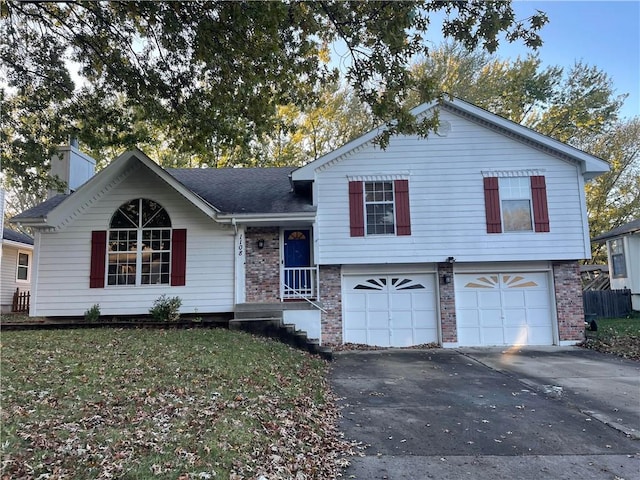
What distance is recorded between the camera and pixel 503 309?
39.6 ft

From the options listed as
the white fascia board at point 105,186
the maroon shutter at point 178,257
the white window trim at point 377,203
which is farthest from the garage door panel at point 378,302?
the maroon shutter at point 178,257

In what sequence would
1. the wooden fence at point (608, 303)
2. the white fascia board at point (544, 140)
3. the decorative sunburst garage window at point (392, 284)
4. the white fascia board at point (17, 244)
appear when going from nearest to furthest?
1. the white fascia board at point (544, 140)
2. the decorative sunburst garage window at point (392, 284)
3. the white fascia board at point (17, 244)
4. the wooden fence at point (608, 303)

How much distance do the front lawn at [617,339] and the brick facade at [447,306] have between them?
3.78m

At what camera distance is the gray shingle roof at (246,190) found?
11508 millimetres

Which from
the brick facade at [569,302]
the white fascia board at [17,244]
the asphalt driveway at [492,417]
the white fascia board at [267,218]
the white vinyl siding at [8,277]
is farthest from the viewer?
the white fascia board at [17,244]

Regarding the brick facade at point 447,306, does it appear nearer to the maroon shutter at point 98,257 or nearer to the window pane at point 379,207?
the window pane at point 379,207

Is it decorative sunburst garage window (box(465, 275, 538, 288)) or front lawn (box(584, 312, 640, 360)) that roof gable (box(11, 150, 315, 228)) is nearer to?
decorative sunburst garage window (box(465, 275, 538, 288))

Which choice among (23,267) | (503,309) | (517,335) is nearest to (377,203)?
(503,309)

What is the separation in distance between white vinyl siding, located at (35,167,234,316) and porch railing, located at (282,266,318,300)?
1.62 metres

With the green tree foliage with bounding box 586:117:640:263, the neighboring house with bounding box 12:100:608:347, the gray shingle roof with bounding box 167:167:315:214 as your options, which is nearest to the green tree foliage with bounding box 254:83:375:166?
A: the gray shingle roof with bounding box 167:167:315:214

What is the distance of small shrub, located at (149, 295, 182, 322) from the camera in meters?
10.6

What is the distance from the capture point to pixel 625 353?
34.0 feet

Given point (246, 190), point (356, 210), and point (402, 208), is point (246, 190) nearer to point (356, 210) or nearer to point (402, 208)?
point (356, 210)

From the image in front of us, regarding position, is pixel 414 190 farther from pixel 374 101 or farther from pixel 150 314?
pixel 150 314
